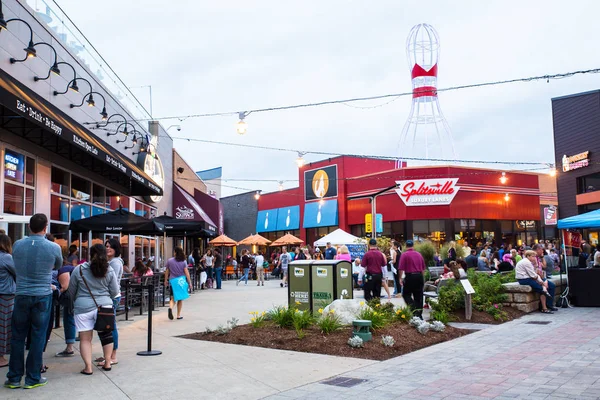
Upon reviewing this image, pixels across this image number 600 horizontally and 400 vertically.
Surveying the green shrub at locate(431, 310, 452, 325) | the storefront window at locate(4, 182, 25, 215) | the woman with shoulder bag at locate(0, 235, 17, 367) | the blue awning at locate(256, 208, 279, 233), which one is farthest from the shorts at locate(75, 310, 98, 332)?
the blue awning at locate(256, 208, 279, 233)

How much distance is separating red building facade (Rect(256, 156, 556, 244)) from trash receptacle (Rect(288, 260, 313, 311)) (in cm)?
1749

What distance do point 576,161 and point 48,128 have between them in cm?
3028

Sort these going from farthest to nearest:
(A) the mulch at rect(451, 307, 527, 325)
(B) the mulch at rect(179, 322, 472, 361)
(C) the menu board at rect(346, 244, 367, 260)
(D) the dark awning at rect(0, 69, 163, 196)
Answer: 1. (C) the menu board at rect(346, 244, 367, 260)
2. (A) the mulch at rect(451, 307, 527, 325)
3. (D) the dark awning at rect(0, 69, 163, 196)
4. (B) the mulch at rect(179, 322, 472, 361)

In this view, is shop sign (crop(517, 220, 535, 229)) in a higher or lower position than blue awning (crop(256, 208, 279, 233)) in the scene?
lower

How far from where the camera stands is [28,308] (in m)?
6.27

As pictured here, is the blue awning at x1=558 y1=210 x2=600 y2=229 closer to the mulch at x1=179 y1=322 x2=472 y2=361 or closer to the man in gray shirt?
the mulch at x1=179 y1=322 x2=472 y2=361

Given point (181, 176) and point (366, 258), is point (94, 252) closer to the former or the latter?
point (366, 258)

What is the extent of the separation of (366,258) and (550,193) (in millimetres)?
38691

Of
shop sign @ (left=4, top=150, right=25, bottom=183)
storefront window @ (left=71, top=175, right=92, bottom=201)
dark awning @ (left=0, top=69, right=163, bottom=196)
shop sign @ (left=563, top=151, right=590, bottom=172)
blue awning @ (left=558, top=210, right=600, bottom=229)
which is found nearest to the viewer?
dark awning @ (left=0, top=69, right=163, bottom=196)

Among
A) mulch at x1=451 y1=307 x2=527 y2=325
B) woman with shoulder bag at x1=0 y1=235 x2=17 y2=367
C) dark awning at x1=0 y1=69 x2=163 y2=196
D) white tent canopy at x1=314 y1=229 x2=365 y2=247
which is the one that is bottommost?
mulch at x1=451 y1=307 x2=527 y2=325

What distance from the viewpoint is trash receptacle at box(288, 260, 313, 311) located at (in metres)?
11.9

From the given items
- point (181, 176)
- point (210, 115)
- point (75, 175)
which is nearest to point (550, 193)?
point (181, 176)

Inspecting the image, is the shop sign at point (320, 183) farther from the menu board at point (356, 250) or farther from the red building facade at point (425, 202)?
the menu board at point (356, 250)

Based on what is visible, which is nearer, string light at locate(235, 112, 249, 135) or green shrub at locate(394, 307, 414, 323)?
green shrub at locate(394, 307, 414, 323)
